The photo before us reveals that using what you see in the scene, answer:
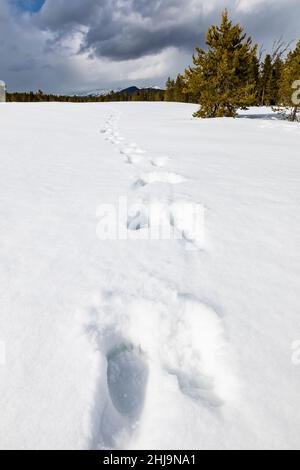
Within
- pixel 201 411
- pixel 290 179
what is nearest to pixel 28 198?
pixel 201 411

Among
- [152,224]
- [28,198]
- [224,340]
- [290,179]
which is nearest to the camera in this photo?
[224,340]

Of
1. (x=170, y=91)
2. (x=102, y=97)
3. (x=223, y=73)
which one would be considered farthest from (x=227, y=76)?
(x=102, y=97)

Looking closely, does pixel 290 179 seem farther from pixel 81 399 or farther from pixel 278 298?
pixel 81 399

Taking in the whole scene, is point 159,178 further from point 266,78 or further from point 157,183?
point 266,78

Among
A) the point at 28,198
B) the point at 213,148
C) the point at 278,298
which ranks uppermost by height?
the point at 213,148

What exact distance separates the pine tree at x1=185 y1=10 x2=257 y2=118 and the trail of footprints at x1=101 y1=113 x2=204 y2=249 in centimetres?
1378

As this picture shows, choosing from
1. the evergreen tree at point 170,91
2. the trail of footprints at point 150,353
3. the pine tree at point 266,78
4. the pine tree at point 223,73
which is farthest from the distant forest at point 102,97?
the trail of footprints at point 150,353

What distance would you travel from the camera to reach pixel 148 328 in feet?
4.50

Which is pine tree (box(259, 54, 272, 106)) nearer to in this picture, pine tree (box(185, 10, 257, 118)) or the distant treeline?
pine tree (box(185, 10, 257, 118))

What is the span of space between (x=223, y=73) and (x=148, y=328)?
18749 millimetres

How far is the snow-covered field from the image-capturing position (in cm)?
100

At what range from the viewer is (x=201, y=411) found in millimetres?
1033

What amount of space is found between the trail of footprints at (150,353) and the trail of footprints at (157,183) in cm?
71

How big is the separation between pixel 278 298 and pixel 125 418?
37.4 inches
